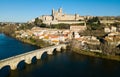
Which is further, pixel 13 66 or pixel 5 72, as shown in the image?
pixel 13 66

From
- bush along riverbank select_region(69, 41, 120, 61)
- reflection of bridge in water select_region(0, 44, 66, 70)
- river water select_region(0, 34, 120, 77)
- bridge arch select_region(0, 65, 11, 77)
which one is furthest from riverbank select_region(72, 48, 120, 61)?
bridge arch select_region(0, 65, 11, 77)

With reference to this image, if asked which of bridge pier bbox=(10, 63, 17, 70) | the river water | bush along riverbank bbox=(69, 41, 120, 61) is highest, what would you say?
bridge pier bbox=(10, 63, 17, 70)

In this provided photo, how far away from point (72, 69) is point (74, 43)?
443 inches

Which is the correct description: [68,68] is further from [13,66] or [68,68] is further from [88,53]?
[88,53]

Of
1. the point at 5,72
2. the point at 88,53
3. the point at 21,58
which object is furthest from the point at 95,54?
the point at 5,72

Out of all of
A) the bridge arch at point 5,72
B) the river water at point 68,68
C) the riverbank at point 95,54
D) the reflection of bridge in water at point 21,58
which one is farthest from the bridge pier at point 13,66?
the riverbank at point 95,54

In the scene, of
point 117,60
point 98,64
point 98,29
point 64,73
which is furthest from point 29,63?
point 98,29

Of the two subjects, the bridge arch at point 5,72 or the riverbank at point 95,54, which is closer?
the bridge arch at point 5,72

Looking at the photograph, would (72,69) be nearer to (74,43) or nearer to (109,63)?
(109,63)

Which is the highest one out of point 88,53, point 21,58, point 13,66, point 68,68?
point 21,58

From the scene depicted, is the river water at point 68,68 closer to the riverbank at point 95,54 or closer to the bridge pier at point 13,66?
the bridge pier at point 13,66

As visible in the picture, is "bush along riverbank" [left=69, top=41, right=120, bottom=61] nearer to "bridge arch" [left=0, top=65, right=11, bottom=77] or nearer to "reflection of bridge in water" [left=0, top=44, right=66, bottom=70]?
"reflection of bridge in water" [left=0, top=44, right=66, bottom=70]

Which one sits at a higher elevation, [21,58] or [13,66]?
[21,58]

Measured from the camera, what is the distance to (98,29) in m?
39.6
